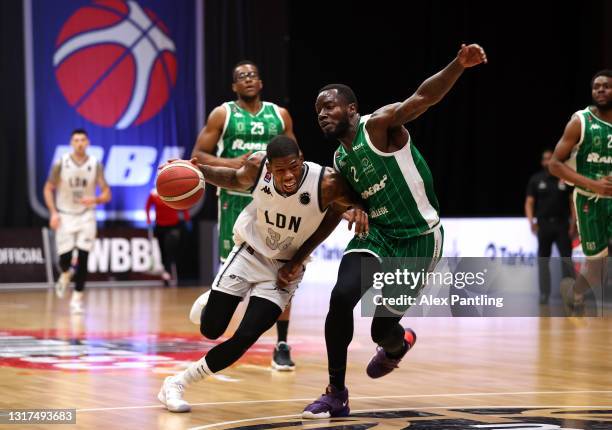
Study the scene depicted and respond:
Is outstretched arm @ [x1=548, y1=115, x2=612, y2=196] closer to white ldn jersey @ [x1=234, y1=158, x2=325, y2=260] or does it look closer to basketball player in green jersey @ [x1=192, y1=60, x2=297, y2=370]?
basketball player in green jersey @ [x1=192, y1=60, x2=297, y2=370]

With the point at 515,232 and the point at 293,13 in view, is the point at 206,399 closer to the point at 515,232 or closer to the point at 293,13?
the point at 515,232

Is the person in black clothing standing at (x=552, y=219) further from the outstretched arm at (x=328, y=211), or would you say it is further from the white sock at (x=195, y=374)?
the white sock at (x=195, y=374)

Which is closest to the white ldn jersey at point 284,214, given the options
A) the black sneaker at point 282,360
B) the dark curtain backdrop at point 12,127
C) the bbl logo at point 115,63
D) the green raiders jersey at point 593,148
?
the black sneaker at point 282,360

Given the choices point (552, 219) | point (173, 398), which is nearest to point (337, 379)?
point (173, 398)

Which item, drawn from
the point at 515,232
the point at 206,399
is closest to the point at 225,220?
the point at 206,399

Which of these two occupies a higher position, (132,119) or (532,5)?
(532,5)

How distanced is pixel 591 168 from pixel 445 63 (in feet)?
42.0

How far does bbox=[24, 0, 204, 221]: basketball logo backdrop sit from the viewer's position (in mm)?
18203

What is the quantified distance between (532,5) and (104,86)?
28.0 feet

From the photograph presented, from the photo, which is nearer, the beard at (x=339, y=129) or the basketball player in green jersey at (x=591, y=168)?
the beard at (x=339, y=129)

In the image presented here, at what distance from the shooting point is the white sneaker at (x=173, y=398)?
593 cm

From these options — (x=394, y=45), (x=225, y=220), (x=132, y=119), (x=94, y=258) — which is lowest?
(x=94, y=258)

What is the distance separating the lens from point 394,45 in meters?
20.9

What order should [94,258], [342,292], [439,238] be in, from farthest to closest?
[94,258] → [439,238] → [342,292]
